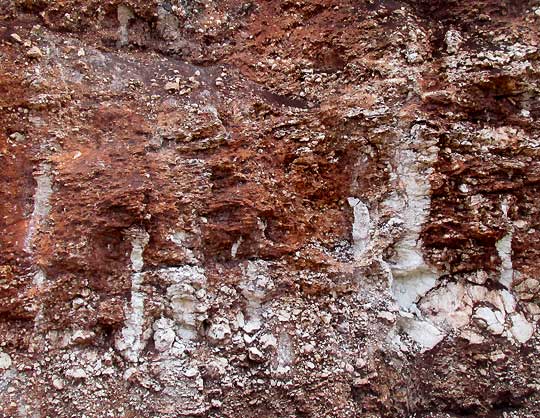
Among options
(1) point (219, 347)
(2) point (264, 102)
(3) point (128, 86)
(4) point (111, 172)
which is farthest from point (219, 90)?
(1) point (219, 347)

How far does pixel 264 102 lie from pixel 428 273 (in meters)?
2.35

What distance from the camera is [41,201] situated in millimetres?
4359

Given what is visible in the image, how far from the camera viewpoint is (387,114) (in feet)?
16.1

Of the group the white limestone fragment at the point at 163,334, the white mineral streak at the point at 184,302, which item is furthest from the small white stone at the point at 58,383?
the white mineral streak at the point at 184,302

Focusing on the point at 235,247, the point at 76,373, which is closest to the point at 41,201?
the point at 76,373

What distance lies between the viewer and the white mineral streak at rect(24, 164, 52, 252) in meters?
4.27

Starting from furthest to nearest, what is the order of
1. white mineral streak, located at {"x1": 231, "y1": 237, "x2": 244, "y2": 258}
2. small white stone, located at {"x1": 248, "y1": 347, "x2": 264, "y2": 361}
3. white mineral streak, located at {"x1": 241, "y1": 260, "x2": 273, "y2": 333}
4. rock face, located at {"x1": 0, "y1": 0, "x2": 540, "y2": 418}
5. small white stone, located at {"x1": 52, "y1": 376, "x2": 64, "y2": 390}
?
white mineral streak, located at {"x1": 231, "y1": 237, "x2": 244, "y2": 258} → white mineral streak, located at {"x1": 241, "y1": 260, "x2": 273, "y2": 333} → small white stone, located at {"x1": 248, "y1": 347, "x2": 264, "y2": 361} → rock face, located at {"x1": 0, "y1": 0, "x2": 540, "y2": 418} → small white stone, located at {"x1": 52, "y1": 376, "x2": 64, "y2": 390}

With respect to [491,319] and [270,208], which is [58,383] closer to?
[270,208]

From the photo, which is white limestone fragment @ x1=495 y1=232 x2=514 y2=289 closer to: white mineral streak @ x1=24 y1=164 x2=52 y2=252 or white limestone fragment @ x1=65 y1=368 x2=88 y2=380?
white limestone fragment @ x1=65 y1=368 x2=88 y2=380

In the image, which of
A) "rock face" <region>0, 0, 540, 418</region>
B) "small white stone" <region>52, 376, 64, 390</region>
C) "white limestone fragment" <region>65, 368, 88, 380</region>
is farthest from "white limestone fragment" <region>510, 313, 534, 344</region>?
"small white stone" <region>52, 376, 64, 390</region>

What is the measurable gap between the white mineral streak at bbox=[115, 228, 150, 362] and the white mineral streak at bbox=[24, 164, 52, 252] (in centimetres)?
75

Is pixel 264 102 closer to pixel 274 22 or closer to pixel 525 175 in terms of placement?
pixel 274 22

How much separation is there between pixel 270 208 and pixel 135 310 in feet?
4.94

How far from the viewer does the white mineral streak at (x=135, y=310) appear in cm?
426
